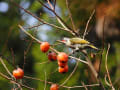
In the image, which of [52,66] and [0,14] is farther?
[0,14]

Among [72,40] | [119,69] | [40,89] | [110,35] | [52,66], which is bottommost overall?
[119,69]

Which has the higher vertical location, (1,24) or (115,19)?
(1,24)

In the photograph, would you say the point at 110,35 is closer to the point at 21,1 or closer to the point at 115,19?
the point at 115,19

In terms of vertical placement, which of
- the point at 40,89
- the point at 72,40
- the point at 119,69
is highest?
the point at 72,40

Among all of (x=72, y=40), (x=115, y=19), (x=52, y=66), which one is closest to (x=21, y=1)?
(x=52, y=66)

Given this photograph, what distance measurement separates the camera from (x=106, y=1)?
3344 millimetres

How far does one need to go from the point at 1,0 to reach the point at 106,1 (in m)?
1.36

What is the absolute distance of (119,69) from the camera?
11.4 feet

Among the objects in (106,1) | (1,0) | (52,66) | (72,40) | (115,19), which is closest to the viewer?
(72,40)

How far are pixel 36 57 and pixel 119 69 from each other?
63.1 inches

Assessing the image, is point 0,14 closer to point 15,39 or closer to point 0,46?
point 15,39

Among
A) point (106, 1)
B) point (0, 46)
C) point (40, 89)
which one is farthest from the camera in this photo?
point (106, 1)

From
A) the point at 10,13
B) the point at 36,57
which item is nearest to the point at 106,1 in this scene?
the point at 10,13

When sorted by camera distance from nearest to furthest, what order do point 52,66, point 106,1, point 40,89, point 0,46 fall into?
point 40,89
point 52,66
point 0,46
point 106,1
